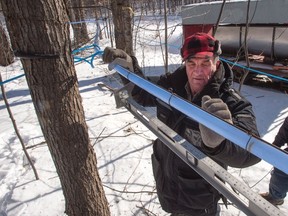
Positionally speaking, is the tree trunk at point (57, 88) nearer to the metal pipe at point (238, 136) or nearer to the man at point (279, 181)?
the metal pipe at point (238, 136)

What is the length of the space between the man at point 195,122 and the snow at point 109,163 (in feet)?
2.23

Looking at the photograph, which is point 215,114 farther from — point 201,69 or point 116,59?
point 116,59

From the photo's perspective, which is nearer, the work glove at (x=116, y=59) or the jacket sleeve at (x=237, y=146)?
the jacket sleeve at (x=237, y=146)

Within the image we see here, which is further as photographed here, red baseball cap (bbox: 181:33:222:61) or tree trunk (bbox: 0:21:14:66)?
tree trunk (bbox: 0:21:14:66)

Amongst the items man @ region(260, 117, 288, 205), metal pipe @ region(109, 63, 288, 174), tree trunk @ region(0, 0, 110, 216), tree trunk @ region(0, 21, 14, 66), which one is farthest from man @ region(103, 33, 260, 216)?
tree trunk @ region(0, 21, 14, 66)

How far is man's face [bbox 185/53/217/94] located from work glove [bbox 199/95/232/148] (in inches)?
18.9

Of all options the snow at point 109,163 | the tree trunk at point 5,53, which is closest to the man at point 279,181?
the snow at point 109,163

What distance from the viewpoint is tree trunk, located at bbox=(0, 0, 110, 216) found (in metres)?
1.36

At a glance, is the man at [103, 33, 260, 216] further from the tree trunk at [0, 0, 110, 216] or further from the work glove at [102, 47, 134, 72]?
the tree trunk at [0, 0, 110, 216]

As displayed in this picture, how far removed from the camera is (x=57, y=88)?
5.07 feet

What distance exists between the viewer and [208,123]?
99 cm

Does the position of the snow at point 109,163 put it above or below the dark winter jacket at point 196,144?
below

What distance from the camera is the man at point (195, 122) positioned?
1.45 m

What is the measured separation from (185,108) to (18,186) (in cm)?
265
